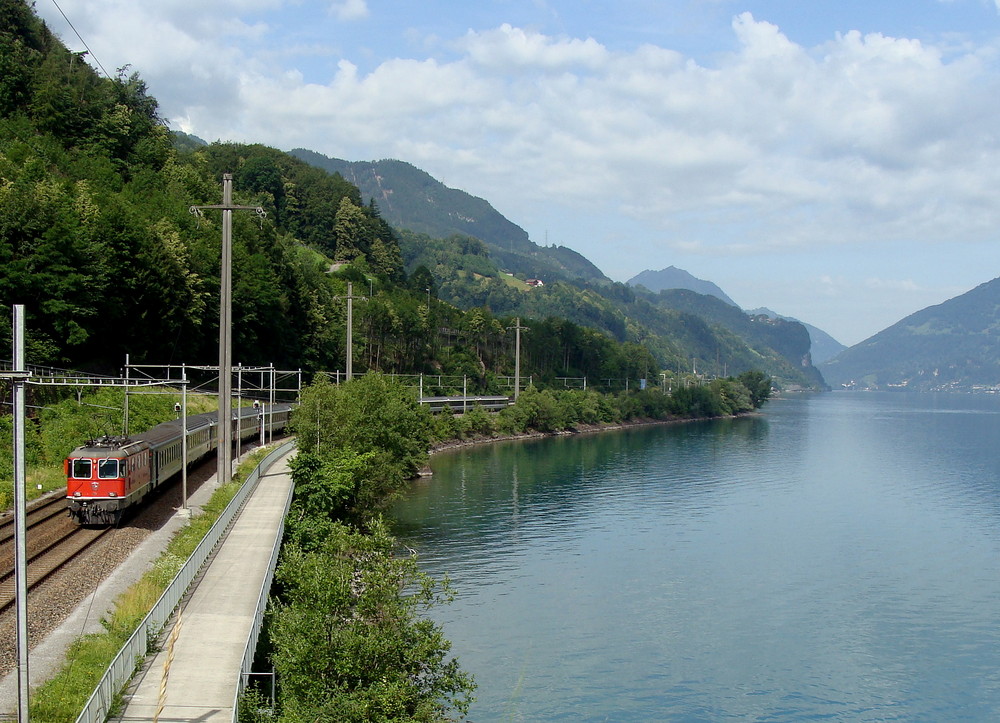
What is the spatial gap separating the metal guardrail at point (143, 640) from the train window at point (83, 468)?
4939 millimetres

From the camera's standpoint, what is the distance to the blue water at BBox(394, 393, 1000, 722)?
107ft

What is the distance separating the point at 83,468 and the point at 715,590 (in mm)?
28850

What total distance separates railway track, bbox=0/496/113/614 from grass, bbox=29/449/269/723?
108 inches

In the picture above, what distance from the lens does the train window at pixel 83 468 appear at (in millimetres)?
32906

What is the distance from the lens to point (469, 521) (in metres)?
59.2

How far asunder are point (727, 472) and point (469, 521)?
39.0 metres

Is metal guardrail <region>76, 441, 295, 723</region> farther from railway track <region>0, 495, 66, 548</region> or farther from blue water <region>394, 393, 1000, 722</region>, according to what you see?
blue water <region>394, 393, 1000, 722</region>

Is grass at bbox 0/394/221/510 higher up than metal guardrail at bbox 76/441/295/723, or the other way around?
grass at bbox 0/394/221/510

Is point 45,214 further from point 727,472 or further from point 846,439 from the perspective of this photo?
point 846,439

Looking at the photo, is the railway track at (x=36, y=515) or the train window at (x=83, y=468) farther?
the train window at (x=83, y=468)

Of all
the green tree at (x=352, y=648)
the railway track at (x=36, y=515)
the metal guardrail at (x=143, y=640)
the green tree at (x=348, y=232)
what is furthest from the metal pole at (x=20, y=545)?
the green tree at (x=348, y=232)

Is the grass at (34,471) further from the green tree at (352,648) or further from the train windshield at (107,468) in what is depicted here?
the green tree at (352,648)

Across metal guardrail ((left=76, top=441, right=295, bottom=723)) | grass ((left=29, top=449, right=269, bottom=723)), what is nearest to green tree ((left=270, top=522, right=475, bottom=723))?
metal guardrail ((left=76, top=441, right=295, bottom=723))

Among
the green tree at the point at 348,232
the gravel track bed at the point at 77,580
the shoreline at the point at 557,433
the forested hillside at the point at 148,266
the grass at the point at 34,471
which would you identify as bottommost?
the shoreline at the point at 557,433
